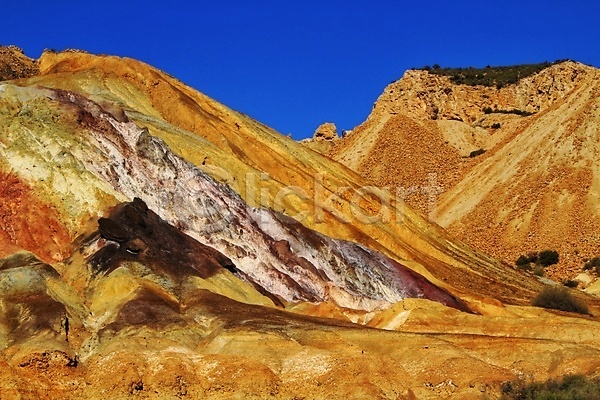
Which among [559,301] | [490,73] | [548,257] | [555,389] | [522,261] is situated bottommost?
[555,389]

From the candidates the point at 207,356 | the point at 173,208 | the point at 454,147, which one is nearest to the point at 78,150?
the point at 173,208

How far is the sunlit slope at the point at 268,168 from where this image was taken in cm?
6531

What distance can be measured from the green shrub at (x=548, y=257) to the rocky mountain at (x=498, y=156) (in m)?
0.63

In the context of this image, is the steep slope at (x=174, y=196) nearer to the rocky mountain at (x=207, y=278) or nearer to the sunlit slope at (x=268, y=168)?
the rocky mountain at (x=207, y=278)

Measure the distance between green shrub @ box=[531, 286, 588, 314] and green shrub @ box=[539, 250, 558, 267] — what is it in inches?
895

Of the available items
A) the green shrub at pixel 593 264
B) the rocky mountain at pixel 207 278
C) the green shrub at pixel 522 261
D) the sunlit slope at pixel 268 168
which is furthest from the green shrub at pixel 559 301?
the green shrub at pixel 522 261

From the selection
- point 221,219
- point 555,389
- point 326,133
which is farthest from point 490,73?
point 555,389

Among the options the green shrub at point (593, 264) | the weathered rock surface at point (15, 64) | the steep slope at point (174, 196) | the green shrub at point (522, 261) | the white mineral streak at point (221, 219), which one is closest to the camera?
the steep slope at point (174, 196)

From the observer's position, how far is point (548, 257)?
90250 mm

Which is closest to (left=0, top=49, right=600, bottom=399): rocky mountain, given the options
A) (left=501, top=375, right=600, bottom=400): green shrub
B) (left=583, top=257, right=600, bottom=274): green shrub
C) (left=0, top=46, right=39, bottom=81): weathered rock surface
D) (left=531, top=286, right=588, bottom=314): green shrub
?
(left=501, top=375, right=600, bottom=400): green shrub

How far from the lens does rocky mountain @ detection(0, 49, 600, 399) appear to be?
32.9 m

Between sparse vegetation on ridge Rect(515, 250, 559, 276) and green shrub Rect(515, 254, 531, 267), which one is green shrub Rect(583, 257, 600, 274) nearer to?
sparse vegetation on ridge Rect(515, 250, 559, 276)

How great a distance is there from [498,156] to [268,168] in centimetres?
4687

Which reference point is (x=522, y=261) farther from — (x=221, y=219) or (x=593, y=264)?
(x=221, y=219)
